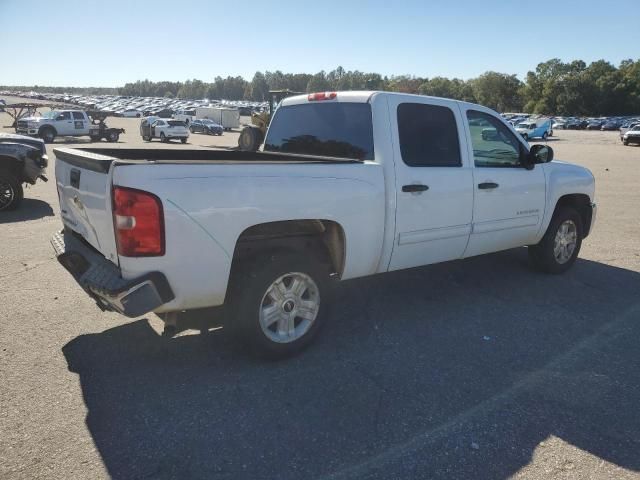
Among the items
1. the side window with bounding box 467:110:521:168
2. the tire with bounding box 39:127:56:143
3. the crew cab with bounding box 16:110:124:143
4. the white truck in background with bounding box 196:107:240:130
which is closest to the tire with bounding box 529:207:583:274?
the side window with bounding box 467:110:521:168

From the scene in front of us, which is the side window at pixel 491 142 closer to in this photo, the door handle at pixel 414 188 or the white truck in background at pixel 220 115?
the door handle at pixel 414 188

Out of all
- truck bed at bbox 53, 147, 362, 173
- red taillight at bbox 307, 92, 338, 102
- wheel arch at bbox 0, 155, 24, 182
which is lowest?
wheel arch at bbox 0, 155, 24, 182

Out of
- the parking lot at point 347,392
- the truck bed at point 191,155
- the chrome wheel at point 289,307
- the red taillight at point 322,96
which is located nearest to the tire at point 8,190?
the parking lot at point 347,392

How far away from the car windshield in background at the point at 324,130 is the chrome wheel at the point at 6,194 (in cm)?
618

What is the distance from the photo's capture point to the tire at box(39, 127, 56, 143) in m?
28.5

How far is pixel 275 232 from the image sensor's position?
11.5ft

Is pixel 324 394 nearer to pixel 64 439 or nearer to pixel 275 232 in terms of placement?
pixel 275 232

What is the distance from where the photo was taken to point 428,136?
14.2 ft

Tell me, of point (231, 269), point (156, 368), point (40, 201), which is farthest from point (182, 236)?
point (40, 201)

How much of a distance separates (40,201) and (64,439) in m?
8.75

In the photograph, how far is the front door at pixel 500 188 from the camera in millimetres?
4727

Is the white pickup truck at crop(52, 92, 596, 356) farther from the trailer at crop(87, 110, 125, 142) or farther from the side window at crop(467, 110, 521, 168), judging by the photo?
the trailer at crop(87, 110, 125, 142)

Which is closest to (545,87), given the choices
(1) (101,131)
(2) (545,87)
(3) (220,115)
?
(2) (545,87)

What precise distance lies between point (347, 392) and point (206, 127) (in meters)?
44.7
